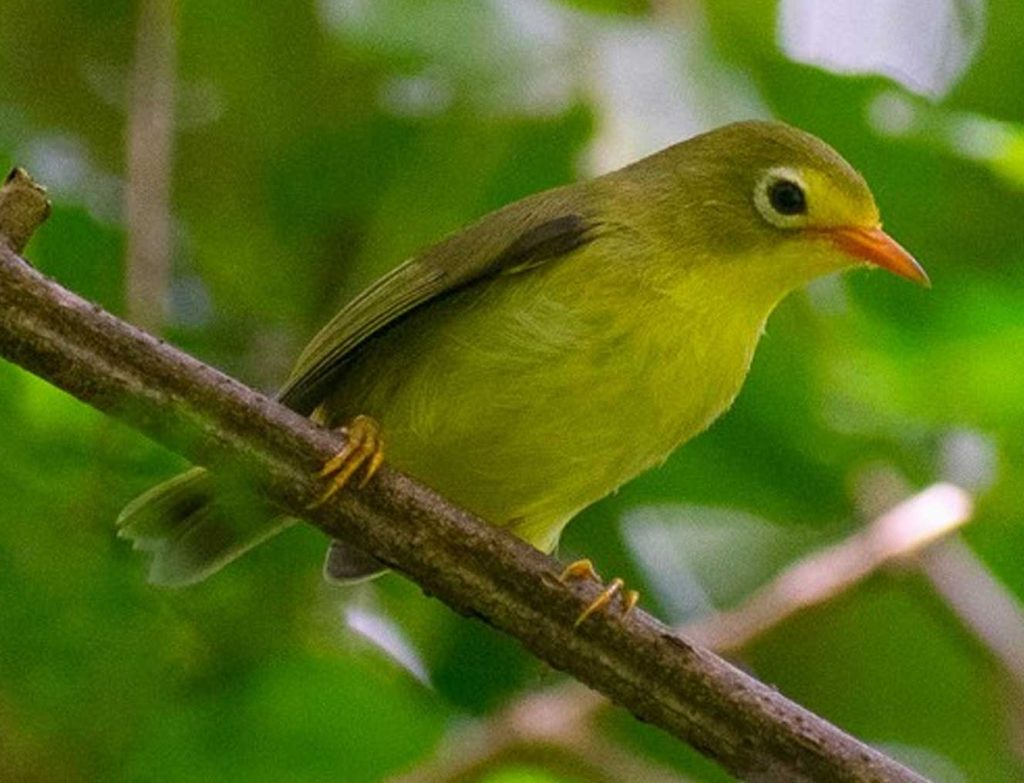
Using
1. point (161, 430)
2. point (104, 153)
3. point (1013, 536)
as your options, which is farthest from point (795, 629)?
point (161, 430)

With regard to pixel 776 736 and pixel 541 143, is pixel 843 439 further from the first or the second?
pixel 776 736

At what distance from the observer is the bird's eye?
13.4 feet

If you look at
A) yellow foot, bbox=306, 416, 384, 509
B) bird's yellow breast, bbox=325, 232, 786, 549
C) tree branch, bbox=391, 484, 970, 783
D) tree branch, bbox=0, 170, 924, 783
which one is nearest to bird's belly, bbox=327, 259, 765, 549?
bird's yellow breast, bbox=325, 232, 786, 549

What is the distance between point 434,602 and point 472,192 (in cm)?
96

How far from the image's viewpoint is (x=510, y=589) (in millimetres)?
2912

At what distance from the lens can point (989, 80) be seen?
4738mm

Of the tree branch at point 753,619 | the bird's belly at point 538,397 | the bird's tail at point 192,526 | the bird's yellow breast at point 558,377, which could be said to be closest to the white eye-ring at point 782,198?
the bird's yellow breast at point 558,377

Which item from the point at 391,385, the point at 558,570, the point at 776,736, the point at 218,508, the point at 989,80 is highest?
the point at 989,80

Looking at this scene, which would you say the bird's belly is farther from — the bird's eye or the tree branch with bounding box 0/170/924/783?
the tree branch with bounding box 0/170/924/783

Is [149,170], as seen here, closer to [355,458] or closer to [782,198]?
[355,458]

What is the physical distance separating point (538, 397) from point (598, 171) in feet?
3.08

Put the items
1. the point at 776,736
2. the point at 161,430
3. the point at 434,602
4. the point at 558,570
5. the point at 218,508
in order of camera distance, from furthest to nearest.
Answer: the point at 434,602 → the point at 218,508 → the point at 558,570 → the point at 776,736 → the point at 161,430

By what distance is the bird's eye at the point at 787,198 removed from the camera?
13.4 feet

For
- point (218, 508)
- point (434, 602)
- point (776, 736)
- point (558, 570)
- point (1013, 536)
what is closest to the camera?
point (776, 736)
